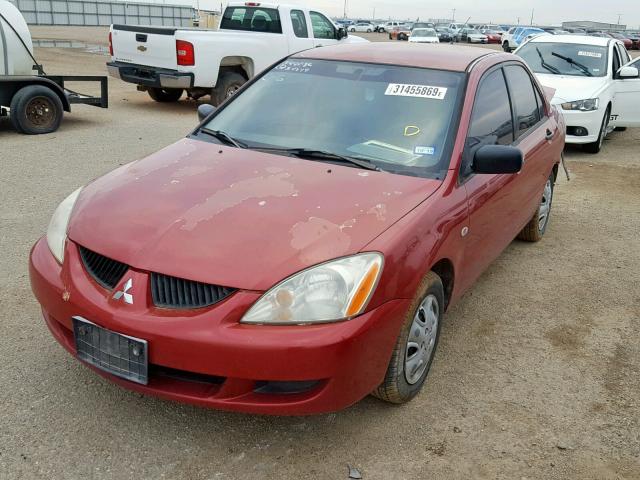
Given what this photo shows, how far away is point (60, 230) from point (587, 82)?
8779 mm

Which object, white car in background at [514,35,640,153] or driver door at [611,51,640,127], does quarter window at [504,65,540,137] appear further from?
driver door at [611,51,640,127]

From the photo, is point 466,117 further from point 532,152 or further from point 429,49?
point 532,152

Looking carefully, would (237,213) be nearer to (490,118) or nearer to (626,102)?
(490,118)

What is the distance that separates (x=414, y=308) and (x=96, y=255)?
1.42 metres

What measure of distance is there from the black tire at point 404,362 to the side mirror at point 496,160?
696 millimetres

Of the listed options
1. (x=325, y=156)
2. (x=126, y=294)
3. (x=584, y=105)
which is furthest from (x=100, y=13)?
(x=126, y=294)

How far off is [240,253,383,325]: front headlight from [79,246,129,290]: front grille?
23.9 inches

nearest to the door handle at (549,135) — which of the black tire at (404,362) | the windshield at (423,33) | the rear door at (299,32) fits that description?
the black tire at (404,362)

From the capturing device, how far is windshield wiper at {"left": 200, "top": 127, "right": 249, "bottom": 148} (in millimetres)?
3803

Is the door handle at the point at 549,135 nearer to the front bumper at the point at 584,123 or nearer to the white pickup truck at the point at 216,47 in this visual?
the front bumper at the point at 584,123

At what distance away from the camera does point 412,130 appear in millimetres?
3625

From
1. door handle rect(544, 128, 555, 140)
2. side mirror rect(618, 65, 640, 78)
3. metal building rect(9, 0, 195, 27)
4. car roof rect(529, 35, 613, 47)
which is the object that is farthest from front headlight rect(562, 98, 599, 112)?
metal building rect(9, 0, 195, 27)

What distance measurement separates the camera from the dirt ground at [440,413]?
2.79m

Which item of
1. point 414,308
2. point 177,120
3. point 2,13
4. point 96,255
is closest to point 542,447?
point 414,308
